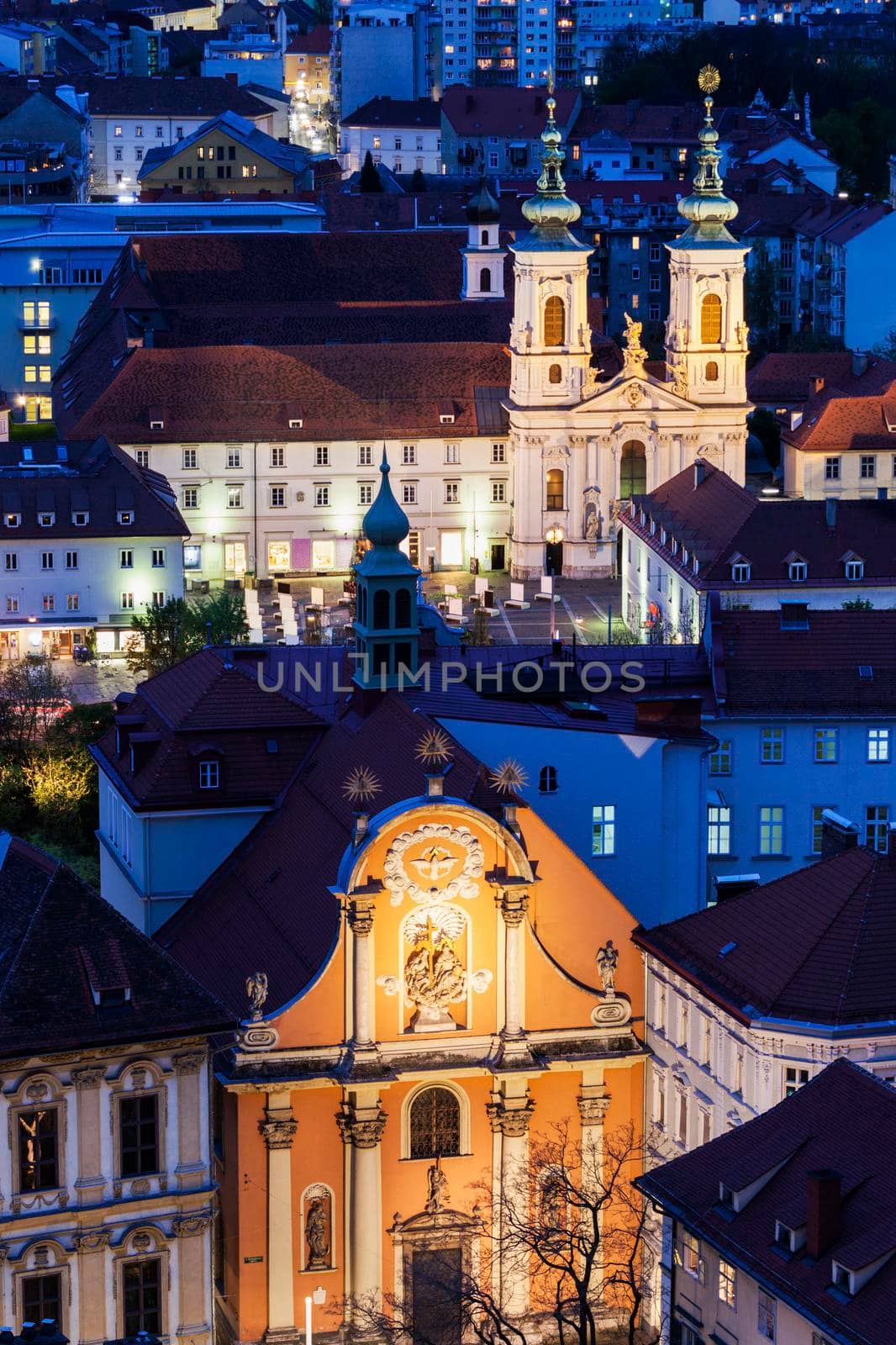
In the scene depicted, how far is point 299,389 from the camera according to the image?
5610 inches

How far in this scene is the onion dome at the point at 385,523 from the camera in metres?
81.4

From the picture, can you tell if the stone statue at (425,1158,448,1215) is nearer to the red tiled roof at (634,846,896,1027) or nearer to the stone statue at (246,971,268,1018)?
the stone statue at (246,971,268,1018)

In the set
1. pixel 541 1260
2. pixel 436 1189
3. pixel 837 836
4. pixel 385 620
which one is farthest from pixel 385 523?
pixel 541 1260

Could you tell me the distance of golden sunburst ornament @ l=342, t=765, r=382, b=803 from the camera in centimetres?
7250

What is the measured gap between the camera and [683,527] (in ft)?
407

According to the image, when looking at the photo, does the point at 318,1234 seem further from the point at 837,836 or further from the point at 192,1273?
the point at 837,836

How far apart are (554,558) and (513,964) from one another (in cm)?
7161

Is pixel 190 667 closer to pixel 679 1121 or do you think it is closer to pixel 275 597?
pixel 679 1121

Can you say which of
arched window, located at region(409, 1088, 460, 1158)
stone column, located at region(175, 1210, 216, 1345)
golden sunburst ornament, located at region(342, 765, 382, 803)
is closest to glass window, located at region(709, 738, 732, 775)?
golden sunburst ornament, located at region(342, 765, 382, 803)

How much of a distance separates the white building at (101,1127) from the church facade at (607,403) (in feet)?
246

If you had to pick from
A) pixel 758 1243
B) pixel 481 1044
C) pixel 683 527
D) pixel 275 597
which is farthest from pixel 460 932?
pixel 275 597

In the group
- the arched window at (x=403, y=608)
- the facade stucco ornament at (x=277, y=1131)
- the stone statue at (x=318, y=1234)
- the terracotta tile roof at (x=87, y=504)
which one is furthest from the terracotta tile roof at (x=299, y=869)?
the terracotta tile roof at (x=87, y=504)

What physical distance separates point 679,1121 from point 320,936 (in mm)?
7685

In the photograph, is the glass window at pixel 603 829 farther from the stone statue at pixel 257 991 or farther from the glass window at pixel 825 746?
the stone statue at pixel 257 991
